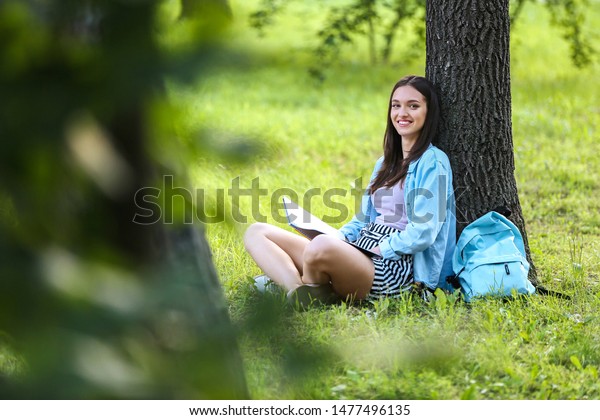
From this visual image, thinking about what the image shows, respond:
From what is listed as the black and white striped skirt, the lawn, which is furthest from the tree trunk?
the lawn

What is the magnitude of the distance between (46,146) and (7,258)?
131 mm

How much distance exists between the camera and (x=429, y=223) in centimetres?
385

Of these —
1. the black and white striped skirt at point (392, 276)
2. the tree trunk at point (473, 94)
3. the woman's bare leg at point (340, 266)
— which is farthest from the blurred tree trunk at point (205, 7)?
the tree trunk at point (473, 94)

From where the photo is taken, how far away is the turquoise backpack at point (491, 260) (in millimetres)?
3857

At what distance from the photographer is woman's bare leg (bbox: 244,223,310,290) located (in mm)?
4113

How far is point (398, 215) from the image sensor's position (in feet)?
13.6

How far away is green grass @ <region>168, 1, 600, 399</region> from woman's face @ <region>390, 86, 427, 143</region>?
0.66 metres

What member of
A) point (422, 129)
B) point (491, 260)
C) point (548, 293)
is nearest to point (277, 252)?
point (422, 129)

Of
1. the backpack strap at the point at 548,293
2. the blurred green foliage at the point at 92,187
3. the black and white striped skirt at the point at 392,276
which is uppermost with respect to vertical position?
the blurred green foliage at the point at 92,187

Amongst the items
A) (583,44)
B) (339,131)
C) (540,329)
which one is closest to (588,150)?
(583,44)

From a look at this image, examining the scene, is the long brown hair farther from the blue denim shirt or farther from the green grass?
the green grass

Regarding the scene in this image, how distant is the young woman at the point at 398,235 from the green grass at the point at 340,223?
5.5 inches

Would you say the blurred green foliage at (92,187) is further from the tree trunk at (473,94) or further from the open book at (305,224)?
the tree trunk at (473,94)

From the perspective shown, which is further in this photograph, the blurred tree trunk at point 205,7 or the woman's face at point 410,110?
the woman's face at point 410,110
